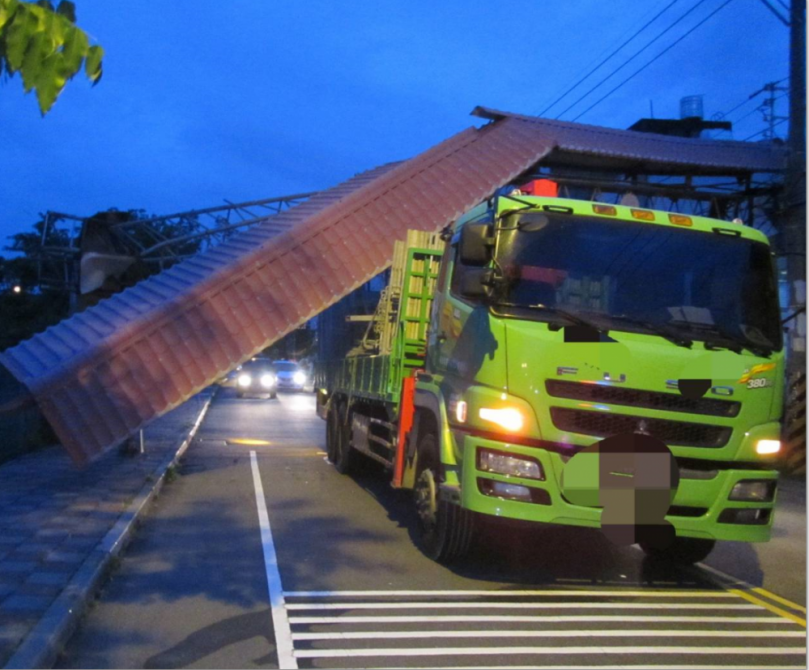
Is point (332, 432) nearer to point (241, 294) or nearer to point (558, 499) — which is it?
point (241, 294)

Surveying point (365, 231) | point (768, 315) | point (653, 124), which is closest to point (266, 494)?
point (365, 231)

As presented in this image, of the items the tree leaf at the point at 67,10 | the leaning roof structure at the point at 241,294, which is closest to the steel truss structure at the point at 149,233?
the leaning roof structure at the point at 241,294

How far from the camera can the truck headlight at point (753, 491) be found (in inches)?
Answer: 260

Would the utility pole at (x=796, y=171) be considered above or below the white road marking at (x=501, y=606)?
above

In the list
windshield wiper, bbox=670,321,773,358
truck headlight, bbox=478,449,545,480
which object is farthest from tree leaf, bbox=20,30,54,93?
windshield wiper, bbox=670,321,773,358

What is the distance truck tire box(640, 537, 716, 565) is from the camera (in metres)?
7.82

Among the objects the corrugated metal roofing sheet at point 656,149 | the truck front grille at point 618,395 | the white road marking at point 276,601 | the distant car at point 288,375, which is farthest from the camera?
the distant car at point 288,375

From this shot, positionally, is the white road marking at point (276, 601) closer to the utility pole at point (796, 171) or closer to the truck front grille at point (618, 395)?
the truck front grille at point (618, 395)

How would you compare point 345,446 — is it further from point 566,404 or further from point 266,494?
point 566,404

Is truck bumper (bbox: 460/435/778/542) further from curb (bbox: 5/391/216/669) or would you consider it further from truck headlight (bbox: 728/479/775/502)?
curb (bbox: 5/391/216/669)

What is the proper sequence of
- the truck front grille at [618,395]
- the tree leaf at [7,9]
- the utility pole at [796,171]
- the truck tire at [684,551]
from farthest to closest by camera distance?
the utility pole at [796,171], the truck tire at [684,551], the truck front grille at [618,395], the tree leaf at [7,9]

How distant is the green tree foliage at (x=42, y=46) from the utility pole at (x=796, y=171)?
14872 millimetres

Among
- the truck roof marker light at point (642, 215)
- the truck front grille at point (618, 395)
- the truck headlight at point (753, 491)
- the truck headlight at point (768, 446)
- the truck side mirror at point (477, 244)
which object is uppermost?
the truck roof marker light at point (642, 215)

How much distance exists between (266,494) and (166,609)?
5.72 m
